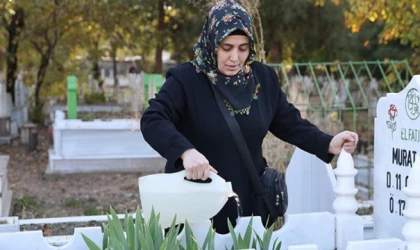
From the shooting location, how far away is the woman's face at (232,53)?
9.42 feet

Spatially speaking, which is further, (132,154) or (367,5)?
(132,154)

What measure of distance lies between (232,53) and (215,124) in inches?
11.7

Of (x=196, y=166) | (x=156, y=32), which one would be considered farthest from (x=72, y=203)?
(x=156, y=32)

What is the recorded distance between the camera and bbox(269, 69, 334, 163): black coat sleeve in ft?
10.4

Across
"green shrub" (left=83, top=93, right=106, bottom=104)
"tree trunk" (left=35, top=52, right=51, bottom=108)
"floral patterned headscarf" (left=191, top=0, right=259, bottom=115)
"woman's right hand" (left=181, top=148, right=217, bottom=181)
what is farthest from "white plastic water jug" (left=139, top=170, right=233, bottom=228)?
"tree trunk" (left=35, top=52, right=51, bottom=108)

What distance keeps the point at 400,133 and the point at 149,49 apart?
17016 mm

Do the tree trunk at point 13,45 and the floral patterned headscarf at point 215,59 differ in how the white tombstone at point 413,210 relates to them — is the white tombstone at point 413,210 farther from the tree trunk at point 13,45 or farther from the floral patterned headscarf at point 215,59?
the tree trunk at point 13,45

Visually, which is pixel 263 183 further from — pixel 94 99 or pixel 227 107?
pixel 94 99

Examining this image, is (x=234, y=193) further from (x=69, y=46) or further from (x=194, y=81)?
(x=69, y=46)

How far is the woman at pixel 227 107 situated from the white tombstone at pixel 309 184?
72cm

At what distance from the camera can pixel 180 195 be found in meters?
2.63

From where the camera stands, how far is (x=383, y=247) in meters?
2.77

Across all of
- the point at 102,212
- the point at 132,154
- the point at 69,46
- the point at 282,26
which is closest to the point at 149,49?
the point at 69,46

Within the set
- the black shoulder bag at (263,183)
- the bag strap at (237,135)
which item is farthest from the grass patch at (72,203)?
the bag strap at (237,135)
